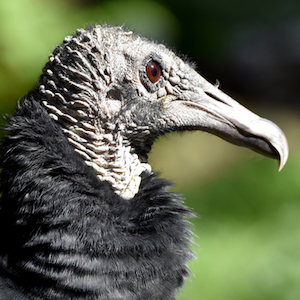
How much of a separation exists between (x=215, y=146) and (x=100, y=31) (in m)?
4.95

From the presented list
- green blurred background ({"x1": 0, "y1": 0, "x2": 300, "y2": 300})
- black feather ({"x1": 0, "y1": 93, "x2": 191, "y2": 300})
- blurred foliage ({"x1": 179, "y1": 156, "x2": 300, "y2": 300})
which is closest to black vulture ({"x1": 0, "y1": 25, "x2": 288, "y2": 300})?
black feather ({"x1": 0, "y1": 93, "x2": 191, "y2": 300})

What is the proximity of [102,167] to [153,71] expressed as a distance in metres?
0.60

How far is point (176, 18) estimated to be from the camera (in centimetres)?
695

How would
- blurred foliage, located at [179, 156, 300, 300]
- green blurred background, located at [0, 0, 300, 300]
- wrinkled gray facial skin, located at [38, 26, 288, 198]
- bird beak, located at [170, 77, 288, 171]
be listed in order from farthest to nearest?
green blurred background, located at [0, 0, 300, 300], blurred foliage, located at [179, 156, 300, 300], bird beak, located at [170, 77, 288, 171], wrinkled gray facial skin, located at [38, 26, 288, 198]

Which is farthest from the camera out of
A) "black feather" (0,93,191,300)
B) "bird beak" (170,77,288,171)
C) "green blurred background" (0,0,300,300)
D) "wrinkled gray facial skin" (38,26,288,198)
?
"green blurred background" (0,0,300,300)

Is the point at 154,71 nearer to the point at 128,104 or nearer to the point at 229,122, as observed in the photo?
the point at 128,104

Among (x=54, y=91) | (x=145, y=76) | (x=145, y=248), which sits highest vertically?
(x=145, y=76)

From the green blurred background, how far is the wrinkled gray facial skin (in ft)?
5.32

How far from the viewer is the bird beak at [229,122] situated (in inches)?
82.7

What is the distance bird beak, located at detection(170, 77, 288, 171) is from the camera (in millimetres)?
2102

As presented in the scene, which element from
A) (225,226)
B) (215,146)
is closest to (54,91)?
(225,226)

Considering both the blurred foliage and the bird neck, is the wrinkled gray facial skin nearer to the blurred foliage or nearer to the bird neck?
the bird neck

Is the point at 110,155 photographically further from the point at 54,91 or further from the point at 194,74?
the point at 194,74

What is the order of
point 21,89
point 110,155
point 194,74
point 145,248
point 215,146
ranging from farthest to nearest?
point 215,146, point 21,89, point 194,74, point 110,155, point 145,248
